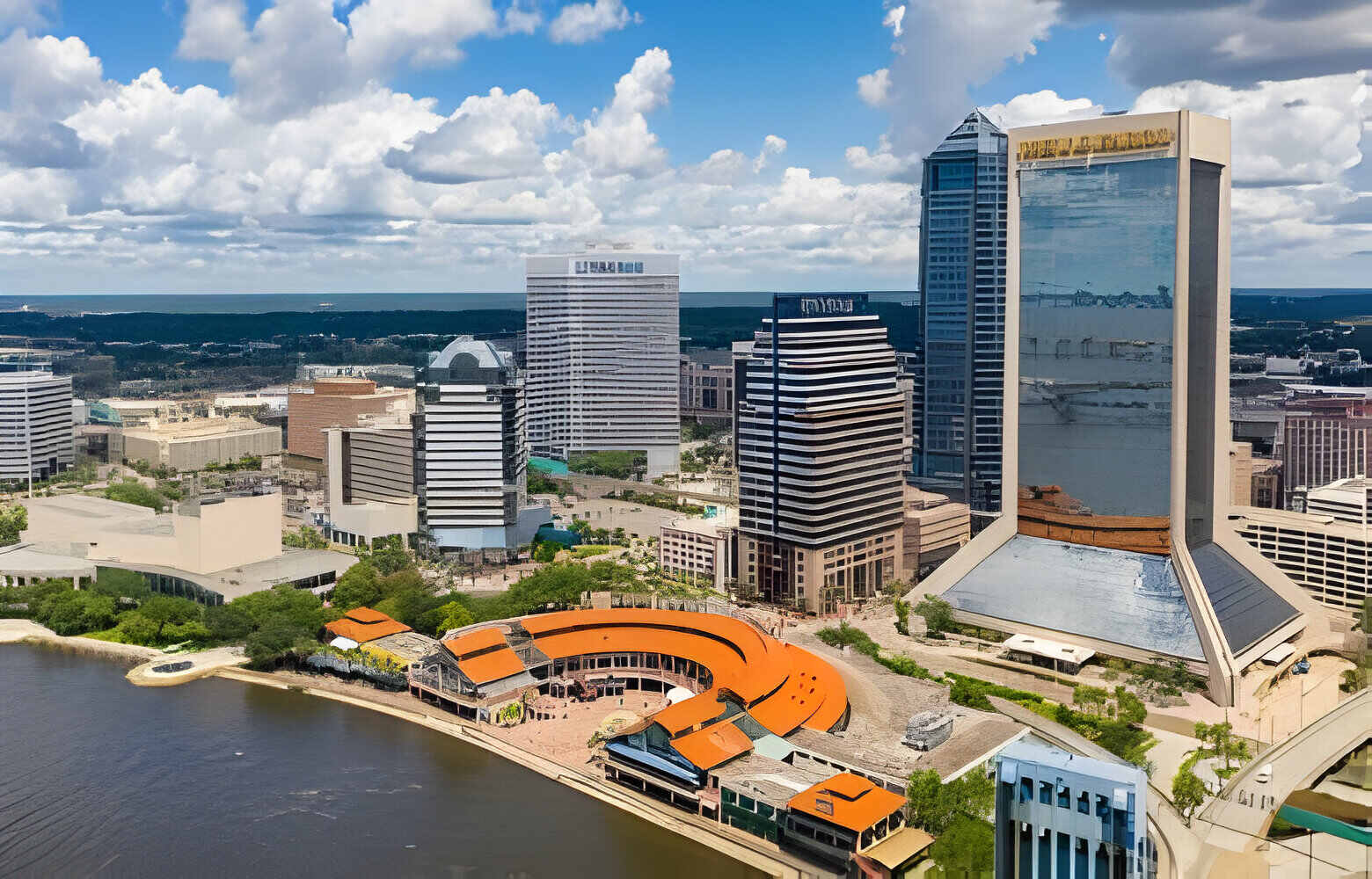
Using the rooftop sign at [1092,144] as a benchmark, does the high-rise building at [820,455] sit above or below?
below

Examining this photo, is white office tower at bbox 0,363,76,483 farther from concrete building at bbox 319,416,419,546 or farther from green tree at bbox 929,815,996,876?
green tree at bbox 929,815,996,876

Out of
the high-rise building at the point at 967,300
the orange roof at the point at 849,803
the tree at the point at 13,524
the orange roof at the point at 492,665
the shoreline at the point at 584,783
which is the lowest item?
the shoreline at the point at 584,783

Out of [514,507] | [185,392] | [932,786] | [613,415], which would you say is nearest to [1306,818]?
[932,786]

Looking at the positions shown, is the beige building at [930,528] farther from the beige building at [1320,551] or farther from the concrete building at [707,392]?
the concrete building at [707,392]

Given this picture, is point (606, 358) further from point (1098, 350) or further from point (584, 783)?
point (584, 783)

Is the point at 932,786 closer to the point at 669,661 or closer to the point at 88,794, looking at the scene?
the point at 669,661

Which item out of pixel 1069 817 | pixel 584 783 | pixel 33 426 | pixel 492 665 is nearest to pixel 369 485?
pixel 492 665

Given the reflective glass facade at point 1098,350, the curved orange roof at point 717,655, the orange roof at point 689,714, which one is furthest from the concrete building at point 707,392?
the orange roof at point 689,714
